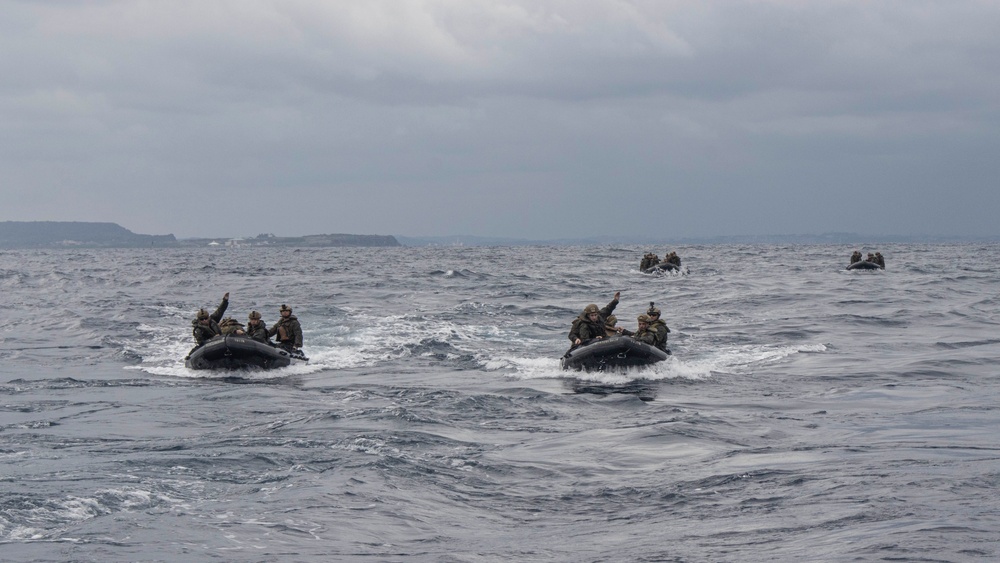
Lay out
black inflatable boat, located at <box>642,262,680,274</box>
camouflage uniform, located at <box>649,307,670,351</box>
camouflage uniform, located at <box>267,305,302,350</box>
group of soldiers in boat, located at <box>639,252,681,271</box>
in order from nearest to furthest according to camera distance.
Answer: camouflage uniform, located at <box>649,307,670,351</box> → camouflage uniform, located at <box>267,305,302,350</box> → black inflatable boat, located at <box>642,262,680,274</box> → group of soldiers in boat, located at <box>639,252,681,271</box>

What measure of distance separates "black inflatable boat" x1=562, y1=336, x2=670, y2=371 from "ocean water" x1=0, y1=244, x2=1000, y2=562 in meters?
0.31

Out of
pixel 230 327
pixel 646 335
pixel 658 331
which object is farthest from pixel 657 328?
pixel 230 327

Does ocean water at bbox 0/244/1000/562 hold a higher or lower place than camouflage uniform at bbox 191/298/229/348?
lower

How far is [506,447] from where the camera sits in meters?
15.1

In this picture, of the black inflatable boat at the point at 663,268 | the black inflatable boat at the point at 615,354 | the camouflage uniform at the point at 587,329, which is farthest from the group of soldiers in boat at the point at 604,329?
the black inflatable boat at the point at 663,268

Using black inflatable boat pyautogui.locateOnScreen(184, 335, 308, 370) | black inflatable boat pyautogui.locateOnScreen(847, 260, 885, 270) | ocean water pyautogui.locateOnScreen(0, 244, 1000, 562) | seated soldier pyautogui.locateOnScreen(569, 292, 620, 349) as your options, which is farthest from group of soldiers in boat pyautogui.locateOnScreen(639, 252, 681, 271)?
black inflatable boat pyautogui.locateOnScreen(184, 335, 308, 370)

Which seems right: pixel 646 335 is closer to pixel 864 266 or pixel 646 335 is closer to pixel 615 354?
pixel 615 354

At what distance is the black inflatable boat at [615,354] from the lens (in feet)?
72.6

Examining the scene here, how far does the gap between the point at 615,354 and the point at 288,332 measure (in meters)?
8.01

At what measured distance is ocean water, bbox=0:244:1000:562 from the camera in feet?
34.2

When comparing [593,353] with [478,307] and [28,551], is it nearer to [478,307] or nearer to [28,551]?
[28,551]

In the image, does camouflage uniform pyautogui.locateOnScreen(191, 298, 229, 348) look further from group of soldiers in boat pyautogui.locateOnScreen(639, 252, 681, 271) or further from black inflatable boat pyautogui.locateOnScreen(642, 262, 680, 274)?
group of soldiers in boat pyautogui.locateOnScreen(639, 252, 681, 271)

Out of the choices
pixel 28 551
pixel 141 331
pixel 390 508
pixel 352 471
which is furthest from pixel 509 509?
pixel 141 331

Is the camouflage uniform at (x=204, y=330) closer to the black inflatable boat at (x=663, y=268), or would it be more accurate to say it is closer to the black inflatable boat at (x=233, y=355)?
the black inflatable boat at (x=233, y=355)
